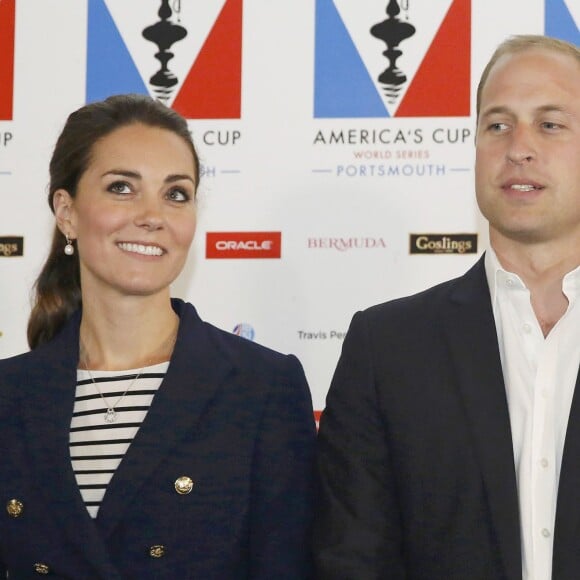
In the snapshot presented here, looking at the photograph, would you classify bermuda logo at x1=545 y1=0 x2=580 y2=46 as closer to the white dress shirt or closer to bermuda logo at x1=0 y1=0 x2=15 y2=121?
the white dress shirt

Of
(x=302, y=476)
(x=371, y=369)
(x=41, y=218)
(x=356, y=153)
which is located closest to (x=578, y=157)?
(x=371, y=369)

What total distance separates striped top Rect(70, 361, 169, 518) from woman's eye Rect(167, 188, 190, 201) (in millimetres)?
437

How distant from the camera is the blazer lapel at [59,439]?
8.70ft

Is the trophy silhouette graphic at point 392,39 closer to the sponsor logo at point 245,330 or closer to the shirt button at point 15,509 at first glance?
the sponsor logo at point 245,330

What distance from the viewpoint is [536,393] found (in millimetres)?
2535

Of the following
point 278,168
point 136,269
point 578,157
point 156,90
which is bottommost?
point 136,269

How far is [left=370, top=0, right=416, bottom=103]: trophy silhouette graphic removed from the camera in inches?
150

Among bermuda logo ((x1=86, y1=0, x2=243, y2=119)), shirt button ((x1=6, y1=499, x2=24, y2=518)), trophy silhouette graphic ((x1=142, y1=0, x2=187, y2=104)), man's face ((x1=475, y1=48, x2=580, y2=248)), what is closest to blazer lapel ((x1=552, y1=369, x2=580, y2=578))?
man's face ((x1=475, y1=48, x2=580, y2=248))

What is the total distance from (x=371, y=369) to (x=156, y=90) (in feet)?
5.47

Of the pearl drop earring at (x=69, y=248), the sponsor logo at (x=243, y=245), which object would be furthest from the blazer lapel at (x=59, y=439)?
the sponsor logo at (x=243, y=245)

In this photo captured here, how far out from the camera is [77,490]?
2.70 meters

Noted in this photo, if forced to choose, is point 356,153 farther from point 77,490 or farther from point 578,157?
point 77,490

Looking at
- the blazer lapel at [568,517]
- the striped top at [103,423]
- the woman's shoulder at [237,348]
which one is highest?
the woman's shoulder at [237,348]

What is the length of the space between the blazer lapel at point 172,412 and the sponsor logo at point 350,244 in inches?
36.0
